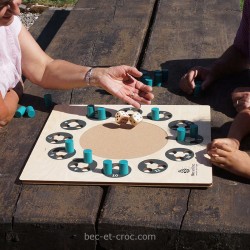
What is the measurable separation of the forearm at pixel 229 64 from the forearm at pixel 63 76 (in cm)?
62

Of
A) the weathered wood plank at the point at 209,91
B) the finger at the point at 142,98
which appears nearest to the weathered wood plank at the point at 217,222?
the weathered wood plank at the point at 209,91

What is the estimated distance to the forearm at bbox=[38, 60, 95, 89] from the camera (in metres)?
2.56

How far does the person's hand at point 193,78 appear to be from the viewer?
257 cm

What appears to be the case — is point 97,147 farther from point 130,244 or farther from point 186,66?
point 186,66

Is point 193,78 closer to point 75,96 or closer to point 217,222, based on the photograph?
point 75,96

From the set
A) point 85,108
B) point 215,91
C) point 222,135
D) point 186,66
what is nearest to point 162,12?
point 186,66

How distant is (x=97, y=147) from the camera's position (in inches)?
82.7

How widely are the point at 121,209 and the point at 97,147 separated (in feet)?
1.34

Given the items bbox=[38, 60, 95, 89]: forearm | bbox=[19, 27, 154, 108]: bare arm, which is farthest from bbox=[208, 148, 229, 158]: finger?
bbox=[38, 60, 95, 89]: forearm

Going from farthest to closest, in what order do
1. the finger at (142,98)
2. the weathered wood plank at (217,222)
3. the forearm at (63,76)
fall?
the forearm at (63,76)
the finger at (142,98)
the weathered wood plank at (217,222)

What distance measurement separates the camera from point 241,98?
94.0 inches

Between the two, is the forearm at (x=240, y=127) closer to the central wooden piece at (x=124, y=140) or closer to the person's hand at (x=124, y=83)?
the central wooden piece at (x=124, y=140)

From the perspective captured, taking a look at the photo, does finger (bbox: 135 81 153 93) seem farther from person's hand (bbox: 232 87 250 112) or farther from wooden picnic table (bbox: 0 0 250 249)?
person's hand (bbox: 232 87 250 112)

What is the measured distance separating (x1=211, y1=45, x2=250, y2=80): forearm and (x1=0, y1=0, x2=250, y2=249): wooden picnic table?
5 centimetres
